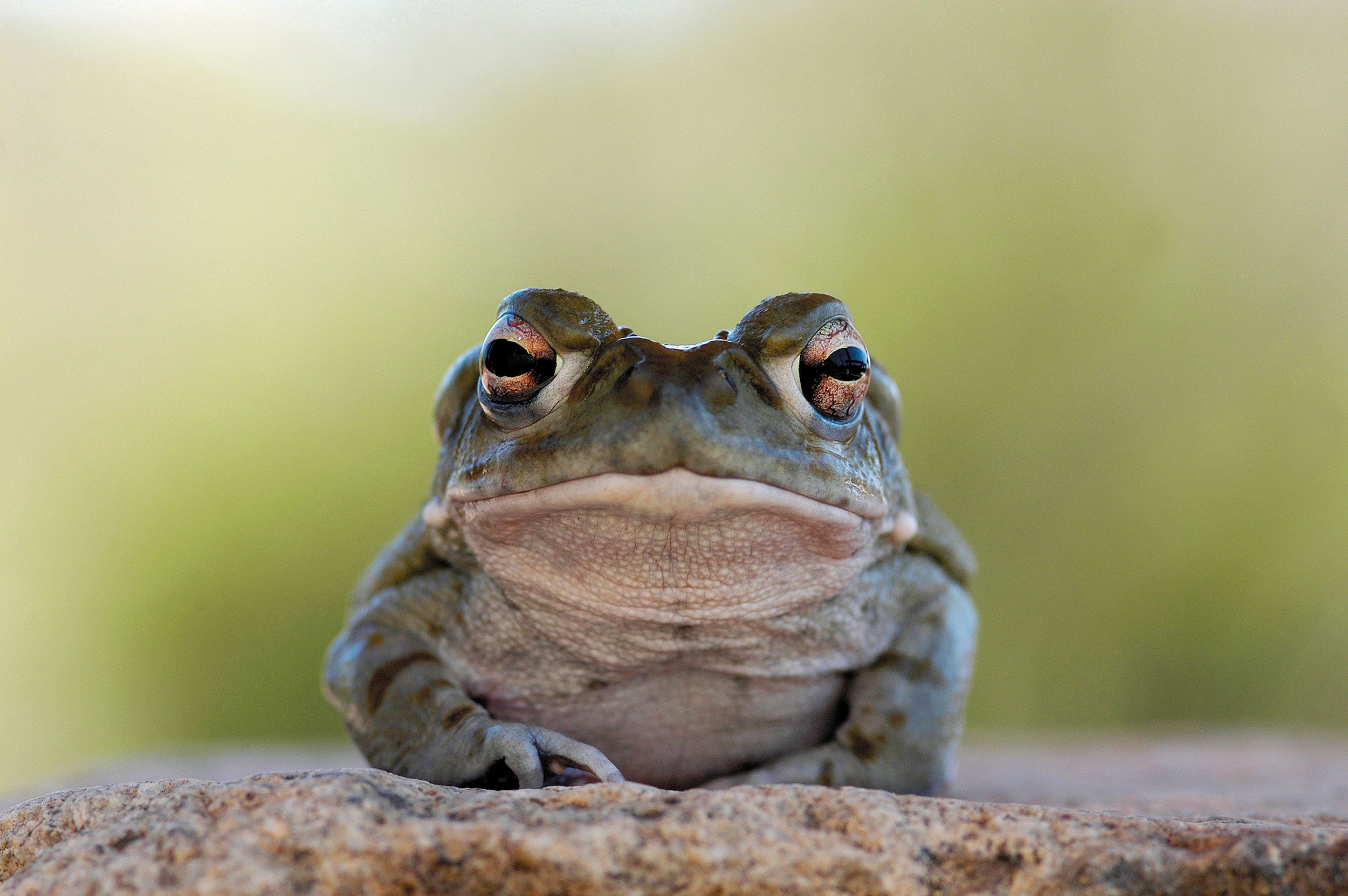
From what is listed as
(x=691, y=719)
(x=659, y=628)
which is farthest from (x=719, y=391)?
(x=691, y=719)

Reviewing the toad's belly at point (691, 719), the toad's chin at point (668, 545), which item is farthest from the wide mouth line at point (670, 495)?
the toad's belly at point (691, 719)

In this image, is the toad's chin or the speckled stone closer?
the speckled stone

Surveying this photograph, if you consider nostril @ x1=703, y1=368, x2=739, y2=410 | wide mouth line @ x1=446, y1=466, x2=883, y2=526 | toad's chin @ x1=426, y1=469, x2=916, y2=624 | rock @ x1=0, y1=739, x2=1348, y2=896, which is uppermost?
nostril @ x1=703, y1=368, x2=739, y2=410

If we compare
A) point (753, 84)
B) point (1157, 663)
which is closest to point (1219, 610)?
point (1157, 663)

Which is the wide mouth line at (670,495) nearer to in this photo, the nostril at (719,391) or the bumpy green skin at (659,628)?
the bumpy green skin at (659,628)

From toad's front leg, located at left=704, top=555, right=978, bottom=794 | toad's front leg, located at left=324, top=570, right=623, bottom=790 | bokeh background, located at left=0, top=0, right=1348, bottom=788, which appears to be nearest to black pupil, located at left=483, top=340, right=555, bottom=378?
toad's front leg, located at left=324, top=570, right=623, bottom=790

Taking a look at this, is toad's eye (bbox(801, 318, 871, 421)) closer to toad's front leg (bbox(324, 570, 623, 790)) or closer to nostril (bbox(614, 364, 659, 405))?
nostril (bbox(614, 364, 659, 405))
